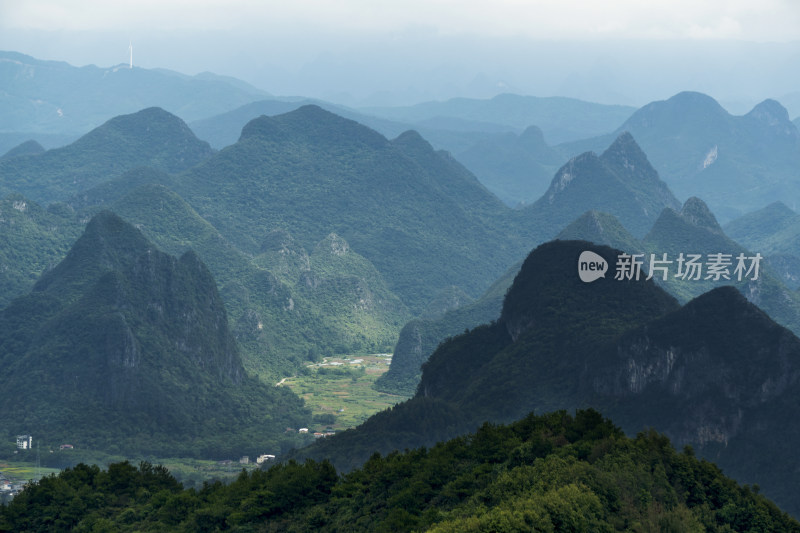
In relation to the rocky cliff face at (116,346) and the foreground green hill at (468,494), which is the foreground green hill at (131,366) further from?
the foreground green hill at (468,494)

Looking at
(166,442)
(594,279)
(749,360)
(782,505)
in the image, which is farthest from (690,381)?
(166,442)

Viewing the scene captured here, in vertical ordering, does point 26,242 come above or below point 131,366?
above

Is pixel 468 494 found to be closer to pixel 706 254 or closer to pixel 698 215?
pixel 706 254

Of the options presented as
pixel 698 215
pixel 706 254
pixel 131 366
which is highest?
pixel 698 215

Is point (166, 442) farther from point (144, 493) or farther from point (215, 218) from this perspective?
point (215, 218)

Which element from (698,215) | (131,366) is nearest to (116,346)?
(131,366)

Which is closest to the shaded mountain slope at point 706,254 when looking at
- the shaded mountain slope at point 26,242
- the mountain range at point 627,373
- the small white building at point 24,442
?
the mountain range at point 627,373

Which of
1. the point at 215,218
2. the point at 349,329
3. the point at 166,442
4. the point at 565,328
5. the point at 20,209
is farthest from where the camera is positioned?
the point at 215,218
